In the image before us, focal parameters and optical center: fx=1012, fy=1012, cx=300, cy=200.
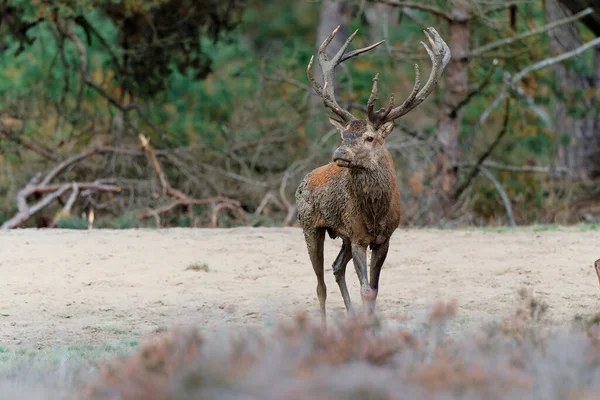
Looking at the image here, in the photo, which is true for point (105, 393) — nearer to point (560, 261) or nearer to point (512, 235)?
point (560, 261)

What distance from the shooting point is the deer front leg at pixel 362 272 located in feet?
27.5

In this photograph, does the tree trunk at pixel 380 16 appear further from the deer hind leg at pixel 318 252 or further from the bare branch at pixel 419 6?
the deer hind leg at pixel 318 252

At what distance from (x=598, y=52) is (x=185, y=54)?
28.8 feet

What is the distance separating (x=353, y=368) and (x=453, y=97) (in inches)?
533

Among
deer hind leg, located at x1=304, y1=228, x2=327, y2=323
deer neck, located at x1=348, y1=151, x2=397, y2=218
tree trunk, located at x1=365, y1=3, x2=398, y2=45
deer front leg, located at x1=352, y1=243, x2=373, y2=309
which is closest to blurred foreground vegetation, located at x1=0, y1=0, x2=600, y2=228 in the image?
tree trunk, located at x1=365, y1=3, x2=398, y2=45

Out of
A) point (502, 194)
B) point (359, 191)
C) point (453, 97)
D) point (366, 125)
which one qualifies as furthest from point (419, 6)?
point (359, 191)

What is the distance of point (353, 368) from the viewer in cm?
466

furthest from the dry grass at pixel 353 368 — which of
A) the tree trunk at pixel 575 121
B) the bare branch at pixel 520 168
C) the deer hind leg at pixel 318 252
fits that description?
the tree trunk at pixel 575 121

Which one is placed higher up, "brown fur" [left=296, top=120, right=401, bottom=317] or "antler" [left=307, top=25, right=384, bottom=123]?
"antler" [left=307, top=25, right=384, bottom=123]

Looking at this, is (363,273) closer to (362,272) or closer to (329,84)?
(362,272)

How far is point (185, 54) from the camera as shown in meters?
21.4

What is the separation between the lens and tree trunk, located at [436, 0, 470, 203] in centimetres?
1739

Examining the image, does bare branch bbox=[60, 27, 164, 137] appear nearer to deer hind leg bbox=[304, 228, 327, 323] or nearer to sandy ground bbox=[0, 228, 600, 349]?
sandy ground bbox=[0, 228, 600, 349]

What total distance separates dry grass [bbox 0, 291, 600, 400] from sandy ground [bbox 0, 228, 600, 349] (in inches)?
136
